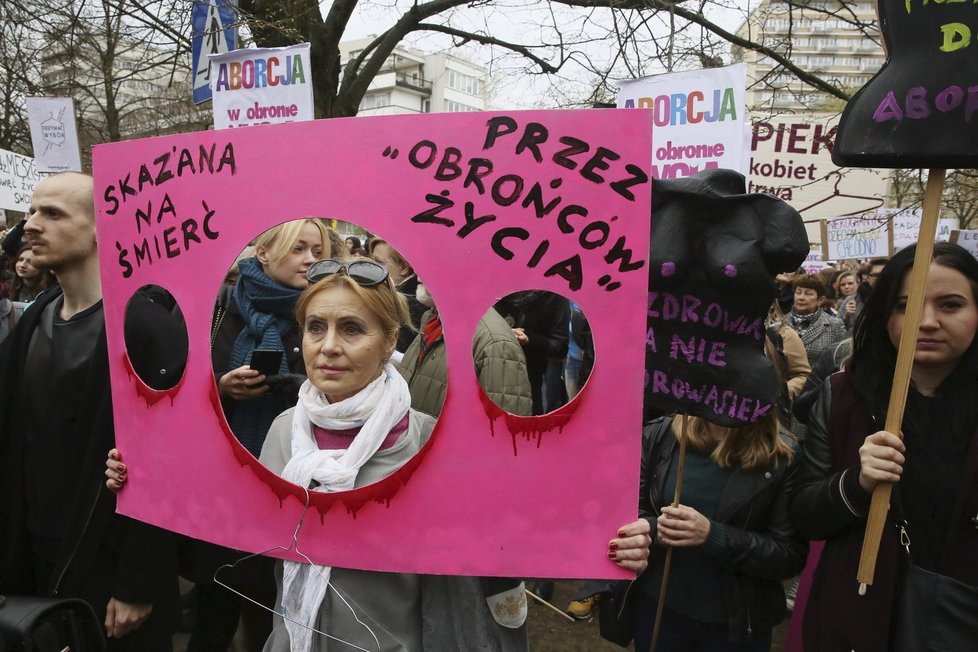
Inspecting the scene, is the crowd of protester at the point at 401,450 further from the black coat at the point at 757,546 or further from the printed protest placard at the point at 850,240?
the printed protest placard at the point at 850,240

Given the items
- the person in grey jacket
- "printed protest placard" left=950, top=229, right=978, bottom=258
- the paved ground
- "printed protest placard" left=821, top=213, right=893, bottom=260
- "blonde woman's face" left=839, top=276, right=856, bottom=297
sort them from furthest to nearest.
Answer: "printed protest placard" left=821, top=213, right=893, bottom=260 < "blonde woman's face" left=839, top=276, right=856, bottom=297 < the person in grey jacket < "printed protest placard" left=950, top=229, right=978, bottom=258 < the paved ground

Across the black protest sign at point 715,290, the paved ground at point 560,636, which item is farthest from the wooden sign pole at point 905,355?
the paved ground at point 560,636

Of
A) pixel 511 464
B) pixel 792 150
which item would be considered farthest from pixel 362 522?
pixel 792 150

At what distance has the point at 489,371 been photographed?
140 cm

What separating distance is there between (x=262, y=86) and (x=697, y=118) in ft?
8.46

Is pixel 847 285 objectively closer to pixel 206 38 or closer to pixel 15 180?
pixel 206 38

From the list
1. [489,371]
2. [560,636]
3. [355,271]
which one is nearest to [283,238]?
[355,271]

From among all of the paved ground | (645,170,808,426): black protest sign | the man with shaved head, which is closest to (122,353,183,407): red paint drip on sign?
the man with shaved head

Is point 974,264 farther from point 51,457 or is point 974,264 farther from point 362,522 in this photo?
point 51,457

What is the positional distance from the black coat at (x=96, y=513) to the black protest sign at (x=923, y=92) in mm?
1610

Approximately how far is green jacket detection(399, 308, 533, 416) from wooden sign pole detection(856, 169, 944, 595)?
772 millimetres

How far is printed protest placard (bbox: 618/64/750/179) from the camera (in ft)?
12.8

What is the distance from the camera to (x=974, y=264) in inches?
68.8

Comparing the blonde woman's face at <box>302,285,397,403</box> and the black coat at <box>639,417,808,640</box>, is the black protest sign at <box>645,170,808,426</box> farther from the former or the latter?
the blonde woman's face at <box>302,285,397,403</box>
